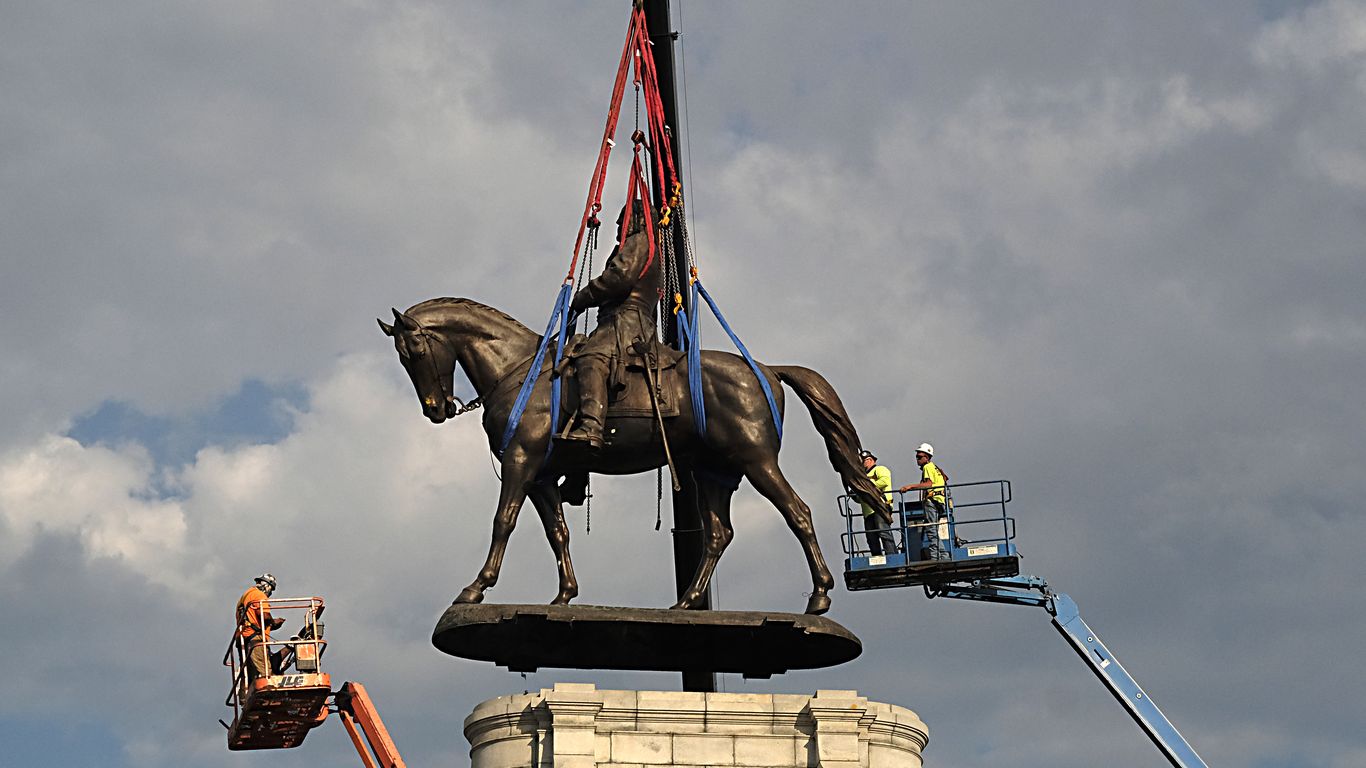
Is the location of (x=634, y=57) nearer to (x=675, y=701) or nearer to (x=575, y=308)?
(x=575, y=308)

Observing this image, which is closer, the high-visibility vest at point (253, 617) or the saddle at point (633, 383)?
the saddle at point (633, 383)

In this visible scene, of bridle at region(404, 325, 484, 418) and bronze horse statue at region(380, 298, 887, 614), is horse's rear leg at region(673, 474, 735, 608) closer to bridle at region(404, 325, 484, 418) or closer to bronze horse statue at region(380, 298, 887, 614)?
bronze horse statue at region(380, 298, 887, 614)

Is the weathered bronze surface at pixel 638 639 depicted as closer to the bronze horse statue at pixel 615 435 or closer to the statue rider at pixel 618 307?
the bronze horse statue at pixel 615 435

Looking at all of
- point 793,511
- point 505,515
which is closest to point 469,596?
point 505,515

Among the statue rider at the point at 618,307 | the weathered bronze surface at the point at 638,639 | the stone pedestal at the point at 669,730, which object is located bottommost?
the stone pedestal at the point at 669,730

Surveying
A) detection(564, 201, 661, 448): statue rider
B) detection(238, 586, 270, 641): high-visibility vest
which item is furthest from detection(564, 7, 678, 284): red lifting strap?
detection(238, 586, 270, 641): high-visibility vest

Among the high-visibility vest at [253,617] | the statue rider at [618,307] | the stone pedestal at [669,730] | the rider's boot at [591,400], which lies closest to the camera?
the stone pedestal at [669,730]

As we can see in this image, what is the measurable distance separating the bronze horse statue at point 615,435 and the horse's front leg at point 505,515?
0.01 m

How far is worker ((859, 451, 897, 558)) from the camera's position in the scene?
33.1 meters

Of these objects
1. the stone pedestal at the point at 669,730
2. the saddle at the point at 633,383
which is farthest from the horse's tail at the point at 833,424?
the stone pedestal at the point at 669,730

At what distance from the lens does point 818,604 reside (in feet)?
98.9

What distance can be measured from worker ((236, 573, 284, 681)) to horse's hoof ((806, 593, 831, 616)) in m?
7.83

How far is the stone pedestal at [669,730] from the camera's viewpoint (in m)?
28.2

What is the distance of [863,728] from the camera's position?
29.0 meters
